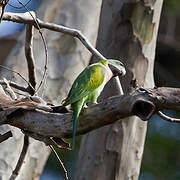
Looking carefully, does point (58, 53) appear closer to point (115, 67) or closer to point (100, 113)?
point (115, 67)

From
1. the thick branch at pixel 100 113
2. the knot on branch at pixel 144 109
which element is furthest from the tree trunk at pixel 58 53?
the knot on branch at pixel 144 109

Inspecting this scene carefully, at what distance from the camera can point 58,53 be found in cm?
326

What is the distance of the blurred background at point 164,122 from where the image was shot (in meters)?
4.36

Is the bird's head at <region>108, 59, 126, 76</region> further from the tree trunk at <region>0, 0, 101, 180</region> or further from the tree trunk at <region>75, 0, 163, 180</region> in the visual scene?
the tree trunk at <region>0, 0, 101, 180</region>

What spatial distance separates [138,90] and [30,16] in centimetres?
73

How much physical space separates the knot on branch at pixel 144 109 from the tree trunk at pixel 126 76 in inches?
41.3

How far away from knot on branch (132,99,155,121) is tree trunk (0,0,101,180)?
1456mm

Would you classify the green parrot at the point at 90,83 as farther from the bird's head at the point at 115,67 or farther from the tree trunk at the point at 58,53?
the tree trunk at the point at 58,53

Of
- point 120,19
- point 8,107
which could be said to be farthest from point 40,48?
point 8,107

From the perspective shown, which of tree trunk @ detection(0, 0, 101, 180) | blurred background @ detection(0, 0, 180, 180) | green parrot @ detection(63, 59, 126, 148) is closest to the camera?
green parrot @ detection(63, 59, 126, 148)

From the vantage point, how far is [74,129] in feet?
5.48

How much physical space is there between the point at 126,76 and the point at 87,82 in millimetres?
632

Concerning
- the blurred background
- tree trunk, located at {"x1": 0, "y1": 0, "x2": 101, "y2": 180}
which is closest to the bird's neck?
tree trunk, located at {"x1": 0, "y1": 0, "x2": 101, "y2": 180}

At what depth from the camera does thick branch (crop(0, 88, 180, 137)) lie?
155 centimetres
